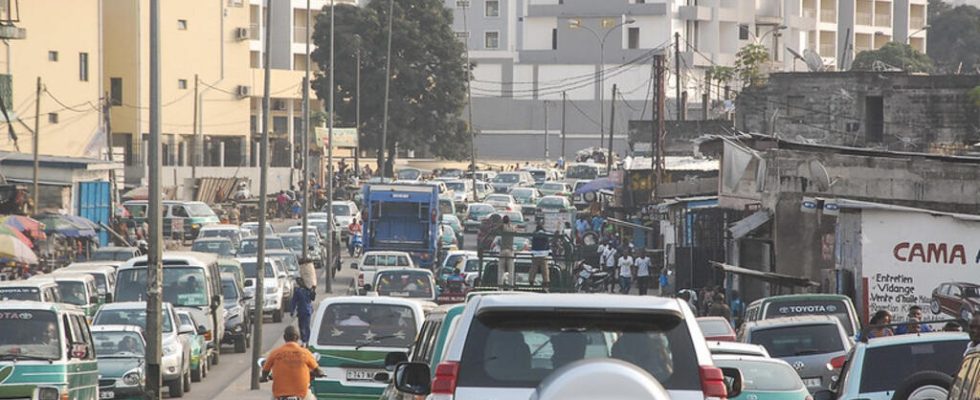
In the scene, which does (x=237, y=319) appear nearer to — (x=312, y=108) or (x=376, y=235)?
(x=376, y=235)

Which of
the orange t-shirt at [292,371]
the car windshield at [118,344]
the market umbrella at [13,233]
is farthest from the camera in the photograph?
the market umbrella at [13,233]

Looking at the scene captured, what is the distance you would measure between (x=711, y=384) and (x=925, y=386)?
646cm

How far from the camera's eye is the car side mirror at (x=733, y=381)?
37.9 ft

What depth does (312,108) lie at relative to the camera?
119188 mm

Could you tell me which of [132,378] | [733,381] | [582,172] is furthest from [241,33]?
[733,381]

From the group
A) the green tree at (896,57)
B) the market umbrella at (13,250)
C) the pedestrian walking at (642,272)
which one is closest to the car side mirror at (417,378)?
the market umbrella at (13,250)

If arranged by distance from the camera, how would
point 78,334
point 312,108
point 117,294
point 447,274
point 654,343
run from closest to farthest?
point 654,343
point 78,334
point 117,294
point 447,274
point 312,108

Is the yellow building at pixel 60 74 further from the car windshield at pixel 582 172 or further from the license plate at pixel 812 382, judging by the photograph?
the license plate at pixel 812 382

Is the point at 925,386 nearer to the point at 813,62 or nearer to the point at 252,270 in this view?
the point at 252,270

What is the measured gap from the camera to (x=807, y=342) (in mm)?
24859

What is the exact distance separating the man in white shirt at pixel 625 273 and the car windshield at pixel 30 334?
32.1m

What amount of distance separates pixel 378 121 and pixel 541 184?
41.4 feet

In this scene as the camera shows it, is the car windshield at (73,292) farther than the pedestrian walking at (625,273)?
No

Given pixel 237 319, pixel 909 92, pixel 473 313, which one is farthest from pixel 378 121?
pixel 473 313
